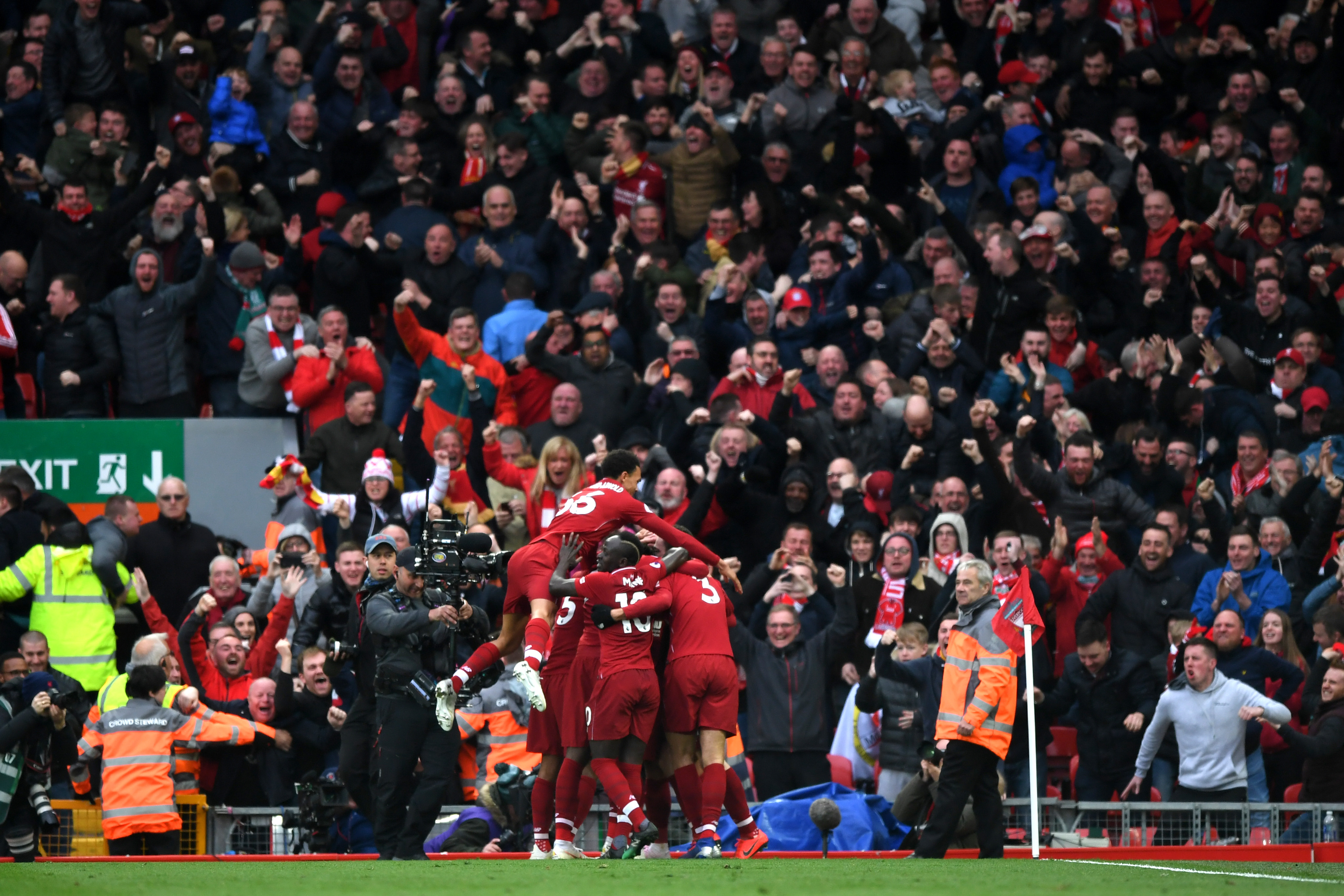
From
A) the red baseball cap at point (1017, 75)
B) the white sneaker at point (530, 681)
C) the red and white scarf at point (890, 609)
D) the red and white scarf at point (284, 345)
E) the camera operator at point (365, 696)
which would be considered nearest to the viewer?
the white sneaker at point (530, 681)

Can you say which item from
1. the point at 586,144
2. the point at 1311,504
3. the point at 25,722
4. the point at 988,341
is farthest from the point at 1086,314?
the point at 25,722

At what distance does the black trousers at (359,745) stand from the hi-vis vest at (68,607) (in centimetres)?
301

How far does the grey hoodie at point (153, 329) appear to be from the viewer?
1675cm

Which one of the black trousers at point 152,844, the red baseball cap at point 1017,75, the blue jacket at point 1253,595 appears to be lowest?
the black trousers at point 152,844

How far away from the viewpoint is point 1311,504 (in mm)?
15188

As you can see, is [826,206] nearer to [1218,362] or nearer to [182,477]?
[1218,362]

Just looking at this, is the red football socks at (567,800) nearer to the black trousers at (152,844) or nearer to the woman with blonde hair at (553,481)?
the black trousers at (152,844)

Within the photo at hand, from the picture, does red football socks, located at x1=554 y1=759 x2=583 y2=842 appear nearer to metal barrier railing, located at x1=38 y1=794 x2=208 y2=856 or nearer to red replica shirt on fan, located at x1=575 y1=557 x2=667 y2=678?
red replica shirt on fan, located at x1=575 y1=557 x2=667 y2=678

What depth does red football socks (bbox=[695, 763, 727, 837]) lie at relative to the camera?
11.7m

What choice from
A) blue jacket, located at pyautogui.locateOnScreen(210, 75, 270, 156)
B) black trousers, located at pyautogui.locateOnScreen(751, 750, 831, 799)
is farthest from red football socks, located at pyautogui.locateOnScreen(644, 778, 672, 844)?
blue jacket, located at pyautogui.locateOnScreen(210, 75, 270, 156)

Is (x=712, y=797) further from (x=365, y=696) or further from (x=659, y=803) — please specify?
(x=365, y=696)

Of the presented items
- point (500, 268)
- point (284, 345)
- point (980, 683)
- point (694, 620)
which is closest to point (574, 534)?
point (694, 620)

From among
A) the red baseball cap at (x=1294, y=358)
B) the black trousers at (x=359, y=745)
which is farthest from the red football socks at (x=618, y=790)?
the red baseball cap at (x=1294, y=358)

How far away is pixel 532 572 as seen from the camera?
39.4ft
